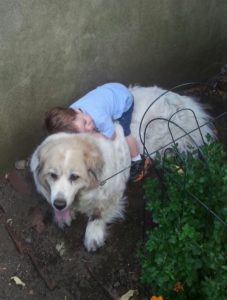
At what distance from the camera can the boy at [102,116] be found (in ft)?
11.5

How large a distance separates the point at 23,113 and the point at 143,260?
1.67 metres

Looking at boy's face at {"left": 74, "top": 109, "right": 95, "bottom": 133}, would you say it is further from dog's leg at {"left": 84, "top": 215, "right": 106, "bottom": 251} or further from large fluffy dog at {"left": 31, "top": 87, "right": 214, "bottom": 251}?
dog's leg at {"left": 84, "top": 215, "right": 106, "bottom": 251}

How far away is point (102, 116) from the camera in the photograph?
365 centimetres

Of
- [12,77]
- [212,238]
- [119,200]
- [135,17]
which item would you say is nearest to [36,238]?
[119,200]

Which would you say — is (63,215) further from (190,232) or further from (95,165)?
(190,232)

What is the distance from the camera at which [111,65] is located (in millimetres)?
4148

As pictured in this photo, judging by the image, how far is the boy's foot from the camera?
3988mm

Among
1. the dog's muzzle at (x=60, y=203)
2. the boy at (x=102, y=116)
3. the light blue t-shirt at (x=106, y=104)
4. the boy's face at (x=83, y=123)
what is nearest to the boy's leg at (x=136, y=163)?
the boy at (x=102, y=116)

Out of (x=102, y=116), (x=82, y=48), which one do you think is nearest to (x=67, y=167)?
(x=102, y=116)

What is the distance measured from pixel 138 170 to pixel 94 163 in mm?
834

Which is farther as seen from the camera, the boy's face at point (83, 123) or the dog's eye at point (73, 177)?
the boy's face at point (83, 123)

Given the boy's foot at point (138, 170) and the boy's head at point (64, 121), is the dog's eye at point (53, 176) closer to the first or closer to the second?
the boy's head at point (64, 121)

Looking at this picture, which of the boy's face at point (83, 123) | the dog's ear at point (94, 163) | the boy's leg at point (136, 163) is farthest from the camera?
the boy's leg at point (136, 163)

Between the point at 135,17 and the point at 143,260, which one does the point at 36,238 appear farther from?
the point at 135,17
